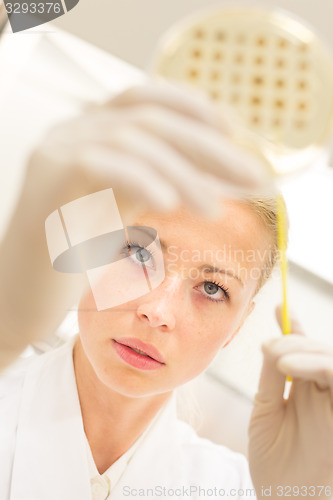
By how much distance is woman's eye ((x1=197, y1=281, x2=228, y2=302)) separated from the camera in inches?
18.5

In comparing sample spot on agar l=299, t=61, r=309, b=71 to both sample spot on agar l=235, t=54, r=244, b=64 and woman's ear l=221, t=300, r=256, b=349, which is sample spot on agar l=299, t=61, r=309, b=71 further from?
woman's ear l=221, t=300, r=256, b=349

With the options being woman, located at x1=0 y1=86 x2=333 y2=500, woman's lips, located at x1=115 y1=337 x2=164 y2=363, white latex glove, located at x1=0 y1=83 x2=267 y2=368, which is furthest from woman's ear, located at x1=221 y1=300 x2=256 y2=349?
white latex glove, located at x1=0 y1=83 x2=267 y2=368

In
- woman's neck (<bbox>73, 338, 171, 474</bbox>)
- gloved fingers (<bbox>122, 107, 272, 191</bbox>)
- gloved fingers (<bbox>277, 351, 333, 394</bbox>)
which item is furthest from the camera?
woman's neck (<bbox>73, 338, 171, 474</bbox>)

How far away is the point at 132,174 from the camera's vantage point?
291 millimetres

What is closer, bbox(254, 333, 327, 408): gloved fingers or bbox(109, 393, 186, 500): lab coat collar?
bbox(254, 333, 327, 408): gloved fingers

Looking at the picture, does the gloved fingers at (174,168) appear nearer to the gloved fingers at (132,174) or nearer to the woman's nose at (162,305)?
the gloved fingers at (132,174)

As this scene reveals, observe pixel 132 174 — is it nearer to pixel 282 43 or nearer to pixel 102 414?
pixel 282 43

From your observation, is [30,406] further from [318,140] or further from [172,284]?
[318,140]

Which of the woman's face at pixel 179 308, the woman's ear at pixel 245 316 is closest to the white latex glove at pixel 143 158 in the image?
the woman's face at pixel 179 308

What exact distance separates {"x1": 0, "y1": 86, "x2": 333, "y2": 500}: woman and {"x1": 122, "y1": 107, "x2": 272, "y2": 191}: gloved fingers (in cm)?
8

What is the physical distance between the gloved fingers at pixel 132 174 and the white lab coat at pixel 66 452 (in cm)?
26

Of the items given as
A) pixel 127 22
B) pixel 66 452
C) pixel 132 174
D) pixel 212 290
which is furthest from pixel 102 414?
pixel 127 22

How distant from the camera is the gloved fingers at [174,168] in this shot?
0.93 ft

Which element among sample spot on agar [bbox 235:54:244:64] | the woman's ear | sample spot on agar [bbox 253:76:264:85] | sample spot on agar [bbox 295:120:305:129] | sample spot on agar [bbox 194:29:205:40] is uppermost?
sample spot on agar [bbox 194:29:205:40]
